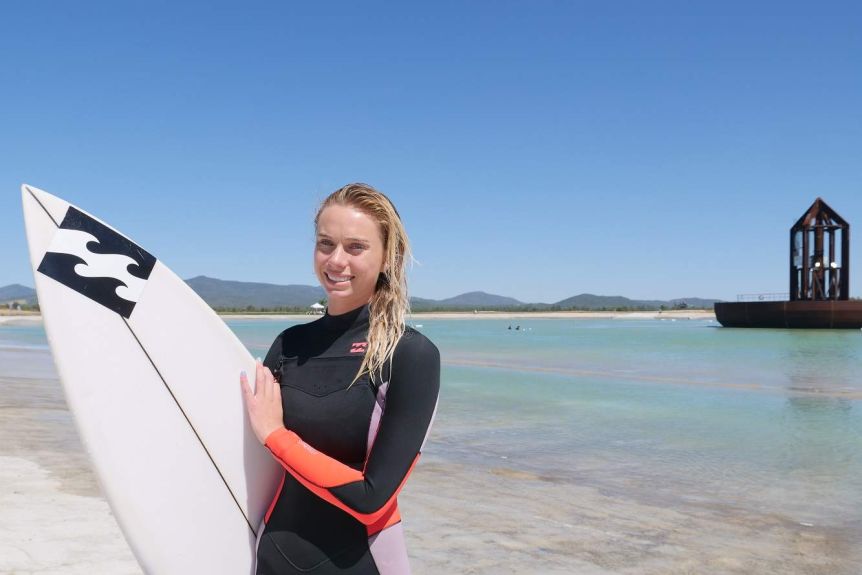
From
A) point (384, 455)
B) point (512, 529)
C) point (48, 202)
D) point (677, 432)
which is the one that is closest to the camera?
point (384, 455)

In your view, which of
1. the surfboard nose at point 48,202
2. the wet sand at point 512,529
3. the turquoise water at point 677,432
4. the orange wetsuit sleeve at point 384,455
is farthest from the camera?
the turquoise water at point 677,432

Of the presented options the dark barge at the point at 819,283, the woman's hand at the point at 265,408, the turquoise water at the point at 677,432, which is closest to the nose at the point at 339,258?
the woman's hand at the point at 265,408

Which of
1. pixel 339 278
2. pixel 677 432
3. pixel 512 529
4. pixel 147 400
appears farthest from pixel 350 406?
pixel 677 432

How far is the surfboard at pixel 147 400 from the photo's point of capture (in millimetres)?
1605

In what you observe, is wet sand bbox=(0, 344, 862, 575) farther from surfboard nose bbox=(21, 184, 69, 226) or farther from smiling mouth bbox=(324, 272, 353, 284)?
smiling mouth bbox=(324, 272, 353, 284)

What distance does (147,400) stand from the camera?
1.68 m

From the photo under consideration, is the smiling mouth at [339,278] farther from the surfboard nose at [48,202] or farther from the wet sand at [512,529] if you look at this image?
the wet sand at [512,529]

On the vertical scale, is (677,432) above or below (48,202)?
below

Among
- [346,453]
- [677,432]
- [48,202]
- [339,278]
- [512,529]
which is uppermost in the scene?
[48,202]

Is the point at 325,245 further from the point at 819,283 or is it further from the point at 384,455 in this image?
the point at 819,283

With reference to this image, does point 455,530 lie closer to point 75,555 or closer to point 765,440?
point 75,555

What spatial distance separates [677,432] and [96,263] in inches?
329

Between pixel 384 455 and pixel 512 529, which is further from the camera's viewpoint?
pixel 512 529

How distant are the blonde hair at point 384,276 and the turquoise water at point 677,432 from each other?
4552 millimetres
